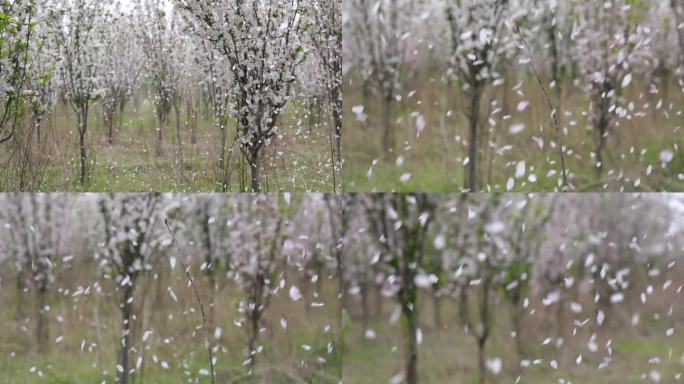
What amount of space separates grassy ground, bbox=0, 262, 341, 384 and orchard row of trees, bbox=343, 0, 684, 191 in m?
0.79

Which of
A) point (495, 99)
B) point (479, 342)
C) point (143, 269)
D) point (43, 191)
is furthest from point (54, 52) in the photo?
point (479, 342)

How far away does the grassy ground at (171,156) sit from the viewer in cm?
262

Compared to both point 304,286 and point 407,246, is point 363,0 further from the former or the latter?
point 304,286

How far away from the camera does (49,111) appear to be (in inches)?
108

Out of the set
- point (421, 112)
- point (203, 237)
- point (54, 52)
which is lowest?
point (203, 237)

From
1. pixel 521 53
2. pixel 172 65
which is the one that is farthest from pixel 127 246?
pixel 521 53

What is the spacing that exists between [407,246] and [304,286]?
0.43m

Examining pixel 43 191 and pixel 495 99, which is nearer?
pixel 495 99

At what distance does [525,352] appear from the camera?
2.57 m

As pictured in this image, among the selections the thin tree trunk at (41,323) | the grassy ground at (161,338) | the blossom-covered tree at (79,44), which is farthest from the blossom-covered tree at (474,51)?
the thin tree trunk at (41,323)

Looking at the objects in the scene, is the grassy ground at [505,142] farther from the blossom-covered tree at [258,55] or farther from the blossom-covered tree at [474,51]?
the blossom-covered tree at [258,55]

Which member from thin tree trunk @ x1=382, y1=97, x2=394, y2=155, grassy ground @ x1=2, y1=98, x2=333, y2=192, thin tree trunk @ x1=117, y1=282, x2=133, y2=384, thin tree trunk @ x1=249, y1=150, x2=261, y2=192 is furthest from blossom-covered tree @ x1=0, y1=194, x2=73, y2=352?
thin tree trunk @ x1=382, y1=97, x2=394, y2=155

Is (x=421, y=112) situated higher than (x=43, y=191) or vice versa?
(x=421, y=112)

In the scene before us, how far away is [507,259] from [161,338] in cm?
137
